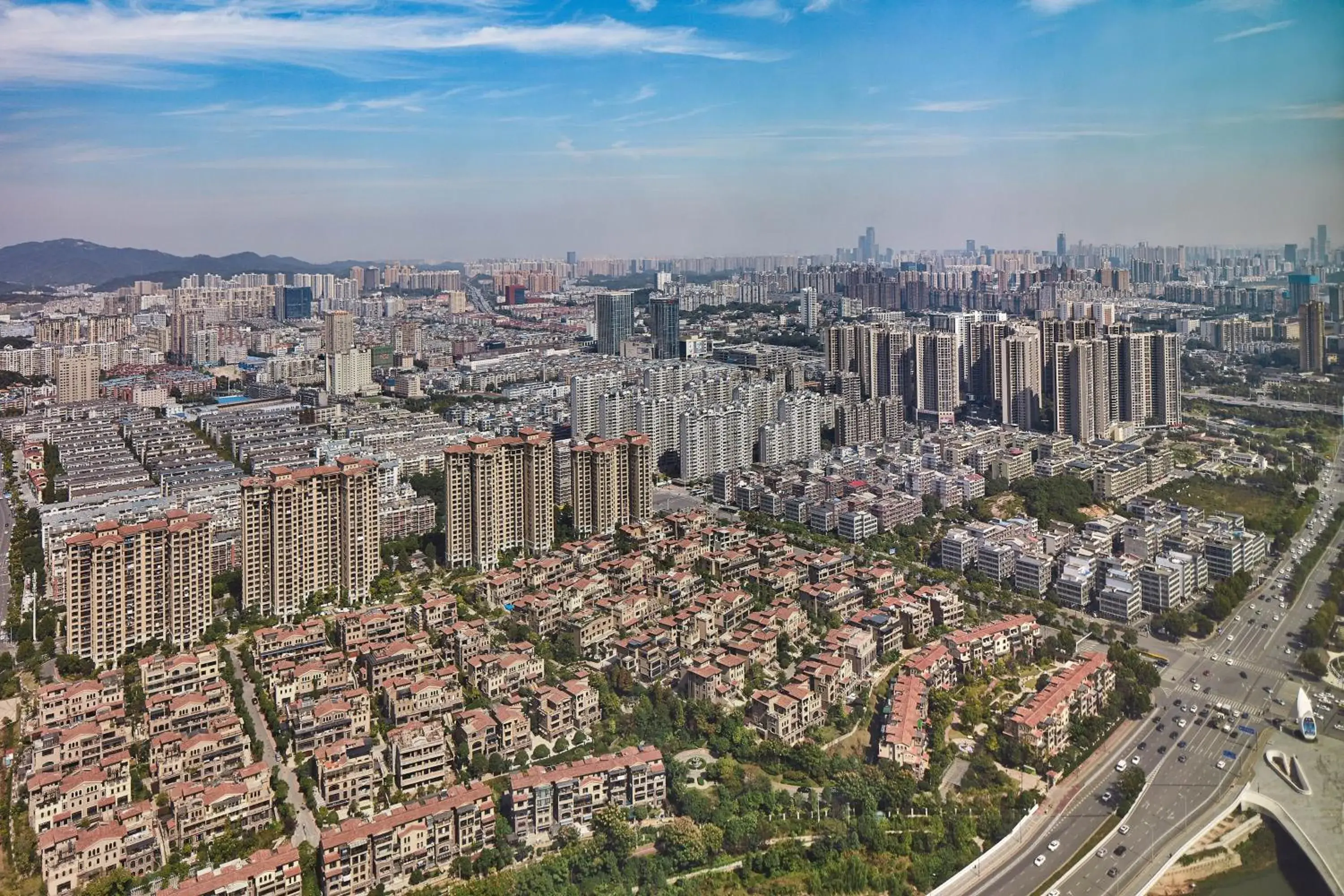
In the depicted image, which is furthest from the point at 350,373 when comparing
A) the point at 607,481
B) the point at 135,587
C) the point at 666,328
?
the point at 135,587

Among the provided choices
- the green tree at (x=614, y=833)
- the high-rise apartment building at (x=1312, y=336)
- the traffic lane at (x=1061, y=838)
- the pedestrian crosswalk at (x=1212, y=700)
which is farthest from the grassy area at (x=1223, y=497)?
the green tree at (x=614, y=833)

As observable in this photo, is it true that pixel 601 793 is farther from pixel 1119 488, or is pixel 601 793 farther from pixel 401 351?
pixel 401 351

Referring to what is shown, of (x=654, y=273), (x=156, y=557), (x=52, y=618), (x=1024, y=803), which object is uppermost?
(x=654, y=273)

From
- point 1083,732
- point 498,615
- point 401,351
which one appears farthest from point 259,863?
point 401,351

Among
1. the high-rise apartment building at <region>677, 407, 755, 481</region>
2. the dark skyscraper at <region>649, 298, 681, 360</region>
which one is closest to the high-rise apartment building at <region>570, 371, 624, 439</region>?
the high-rise apartment building at <region>677, 407, 755, 481</region>

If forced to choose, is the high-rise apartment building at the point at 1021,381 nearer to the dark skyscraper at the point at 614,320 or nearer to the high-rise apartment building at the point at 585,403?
the high-rise apartment building at the point at 585,403

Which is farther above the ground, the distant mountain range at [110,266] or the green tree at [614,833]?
the distant mountain range at [110,266]
